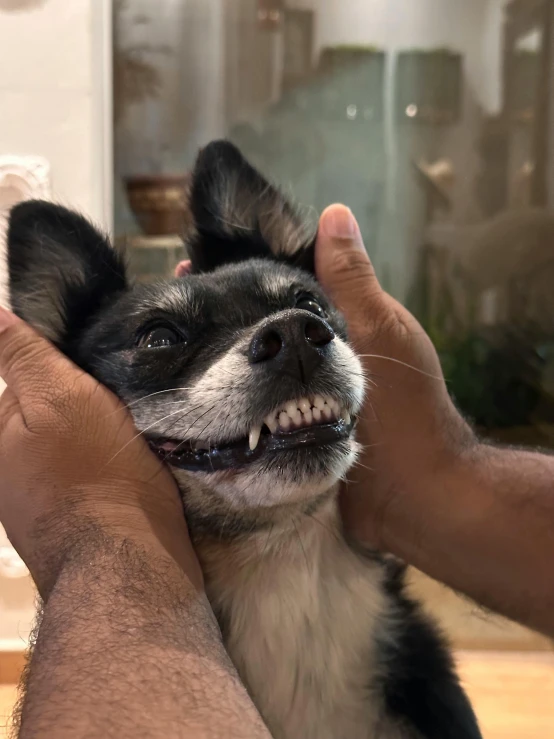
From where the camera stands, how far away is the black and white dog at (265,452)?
1175mm

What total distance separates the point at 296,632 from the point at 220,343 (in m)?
0.63

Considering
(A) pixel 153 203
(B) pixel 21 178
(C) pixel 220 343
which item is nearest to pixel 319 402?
(C) pixel 220 343

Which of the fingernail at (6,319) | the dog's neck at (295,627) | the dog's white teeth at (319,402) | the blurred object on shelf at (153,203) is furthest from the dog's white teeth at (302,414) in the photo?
the blurred object on shelf at (153,203)

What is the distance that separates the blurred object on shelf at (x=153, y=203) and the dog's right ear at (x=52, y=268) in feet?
5.75

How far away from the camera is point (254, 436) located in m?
1.18

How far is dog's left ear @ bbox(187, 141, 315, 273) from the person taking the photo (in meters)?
1.76

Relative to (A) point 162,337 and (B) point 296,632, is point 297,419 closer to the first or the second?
(A) point 162,337

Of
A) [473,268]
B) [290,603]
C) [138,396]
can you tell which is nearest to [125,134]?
[473,268]

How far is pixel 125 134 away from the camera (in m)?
3.45

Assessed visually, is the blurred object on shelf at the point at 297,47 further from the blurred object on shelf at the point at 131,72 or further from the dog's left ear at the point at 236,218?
the dog's left ear at the point at 236,218

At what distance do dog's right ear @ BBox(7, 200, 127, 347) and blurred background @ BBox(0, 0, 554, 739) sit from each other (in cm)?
178

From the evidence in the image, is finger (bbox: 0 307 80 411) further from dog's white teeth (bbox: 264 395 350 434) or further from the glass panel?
the glass panel

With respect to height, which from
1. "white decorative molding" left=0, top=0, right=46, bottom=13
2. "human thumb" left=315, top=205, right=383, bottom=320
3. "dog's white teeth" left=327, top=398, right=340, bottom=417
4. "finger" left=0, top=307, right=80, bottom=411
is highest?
"white decorative molding" left=0, top=0, right=46, bottom=13

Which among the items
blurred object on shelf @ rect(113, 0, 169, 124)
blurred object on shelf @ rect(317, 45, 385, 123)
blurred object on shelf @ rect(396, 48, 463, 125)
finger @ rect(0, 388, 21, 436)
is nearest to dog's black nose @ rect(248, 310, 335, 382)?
finger @ rect(0, 388, 21, 436)
